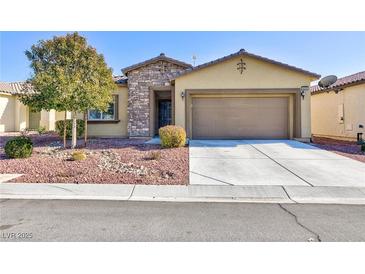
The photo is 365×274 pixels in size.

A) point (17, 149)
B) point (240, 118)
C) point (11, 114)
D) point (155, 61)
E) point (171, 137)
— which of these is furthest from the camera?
point (11, 114)

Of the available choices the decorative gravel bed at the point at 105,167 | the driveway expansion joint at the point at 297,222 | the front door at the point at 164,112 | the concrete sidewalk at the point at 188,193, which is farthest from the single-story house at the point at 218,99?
the driveway expansion joint at the point at 297,222

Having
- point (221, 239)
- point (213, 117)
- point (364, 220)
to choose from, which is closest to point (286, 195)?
point (364, 220)

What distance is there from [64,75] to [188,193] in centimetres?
731

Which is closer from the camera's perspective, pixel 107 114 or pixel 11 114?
pixel 107 114

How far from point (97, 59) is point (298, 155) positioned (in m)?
9.49

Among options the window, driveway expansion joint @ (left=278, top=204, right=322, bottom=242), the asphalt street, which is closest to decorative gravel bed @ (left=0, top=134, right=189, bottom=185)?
the asphalt street

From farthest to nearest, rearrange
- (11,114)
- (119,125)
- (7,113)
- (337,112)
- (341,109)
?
(11,114), (7,113), (337,112), (341,109), (119,125)

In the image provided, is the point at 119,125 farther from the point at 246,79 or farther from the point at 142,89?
the point at 246,79

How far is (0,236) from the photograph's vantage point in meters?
4.19

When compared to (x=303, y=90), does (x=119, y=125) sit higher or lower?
lower

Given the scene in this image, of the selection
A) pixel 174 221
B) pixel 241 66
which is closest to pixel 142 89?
pixel 241 66

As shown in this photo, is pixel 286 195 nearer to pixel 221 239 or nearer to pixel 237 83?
pixel 221 239

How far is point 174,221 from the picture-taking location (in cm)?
484

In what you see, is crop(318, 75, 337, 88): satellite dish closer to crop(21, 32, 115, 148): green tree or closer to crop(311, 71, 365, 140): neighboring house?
crop(311, 71, 365, 140): neighboring house
